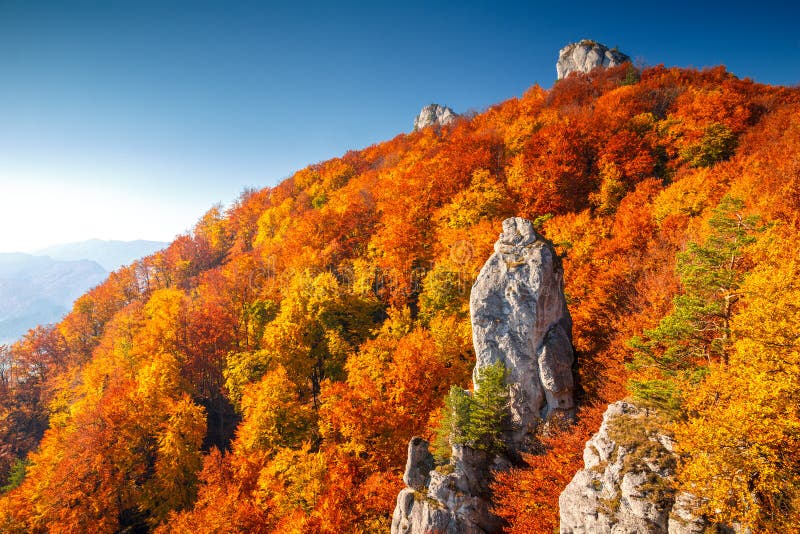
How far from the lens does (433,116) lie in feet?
325

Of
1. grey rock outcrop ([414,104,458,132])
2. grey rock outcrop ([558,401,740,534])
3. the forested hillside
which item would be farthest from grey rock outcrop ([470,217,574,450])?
grey rock outcrop ([414,104,458,132])

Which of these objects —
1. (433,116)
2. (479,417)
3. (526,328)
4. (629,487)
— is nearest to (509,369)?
(526,328)

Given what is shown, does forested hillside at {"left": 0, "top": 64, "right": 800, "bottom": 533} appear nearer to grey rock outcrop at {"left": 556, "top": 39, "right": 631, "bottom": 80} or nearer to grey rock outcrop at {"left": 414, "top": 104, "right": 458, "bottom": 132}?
grey rock outcrop at {"left": 556, "top": 39, "right": 631, "bottom": 80}

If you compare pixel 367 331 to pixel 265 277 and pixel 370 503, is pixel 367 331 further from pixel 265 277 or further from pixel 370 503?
pixel 265 277

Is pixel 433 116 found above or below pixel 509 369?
above

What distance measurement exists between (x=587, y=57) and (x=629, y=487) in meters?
101

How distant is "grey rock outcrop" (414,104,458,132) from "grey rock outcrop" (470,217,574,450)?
257 feet

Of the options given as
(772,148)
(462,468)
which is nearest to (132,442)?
(462,468)

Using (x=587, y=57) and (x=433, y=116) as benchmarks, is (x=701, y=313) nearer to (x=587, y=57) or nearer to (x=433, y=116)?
(x=587, y=57)

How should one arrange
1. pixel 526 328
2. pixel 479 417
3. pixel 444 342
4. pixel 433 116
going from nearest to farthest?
pixel 479 417
pixel 526 328
pixel 444 342
pixel 433 116

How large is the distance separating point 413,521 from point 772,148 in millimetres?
44430

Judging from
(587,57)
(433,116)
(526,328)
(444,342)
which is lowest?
(444,342)

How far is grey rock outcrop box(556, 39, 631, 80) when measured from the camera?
8125 cm

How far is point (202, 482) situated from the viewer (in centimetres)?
3038
